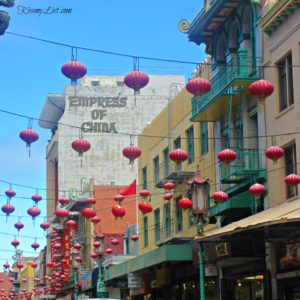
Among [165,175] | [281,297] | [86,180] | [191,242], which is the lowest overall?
[281,297]

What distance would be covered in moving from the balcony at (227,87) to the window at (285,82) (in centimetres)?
157

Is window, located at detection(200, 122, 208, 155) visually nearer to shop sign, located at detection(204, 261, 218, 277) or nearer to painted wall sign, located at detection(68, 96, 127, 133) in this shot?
shop sign, located at detection(204, 261, 218, 277)

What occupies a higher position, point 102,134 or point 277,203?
point 102,134

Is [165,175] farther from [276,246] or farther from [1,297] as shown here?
[1,297]

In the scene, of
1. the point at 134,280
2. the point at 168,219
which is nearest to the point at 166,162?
the point at 168,219

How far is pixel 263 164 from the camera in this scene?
31297mm

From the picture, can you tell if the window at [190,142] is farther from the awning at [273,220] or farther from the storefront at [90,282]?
the storefront at [90,282]

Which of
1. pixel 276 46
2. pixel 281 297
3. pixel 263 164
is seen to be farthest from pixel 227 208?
pixel 276 46

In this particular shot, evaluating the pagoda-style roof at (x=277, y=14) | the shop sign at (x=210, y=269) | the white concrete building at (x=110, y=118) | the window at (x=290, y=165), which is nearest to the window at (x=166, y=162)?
the shop sign at (x=210, y=269)

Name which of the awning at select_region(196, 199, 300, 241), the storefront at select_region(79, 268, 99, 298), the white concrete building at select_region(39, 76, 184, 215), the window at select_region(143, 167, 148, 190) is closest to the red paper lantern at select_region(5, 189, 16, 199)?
the awning at select_region(196, 199, 300, 241)

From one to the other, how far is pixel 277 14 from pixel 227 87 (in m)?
4.01

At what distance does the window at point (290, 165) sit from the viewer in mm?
28797

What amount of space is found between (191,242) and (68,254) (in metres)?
39.5

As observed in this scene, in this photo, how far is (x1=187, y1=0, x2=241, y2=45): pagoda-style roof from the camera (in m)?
34.0
